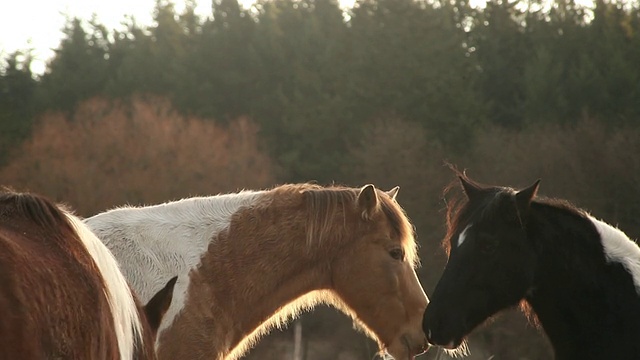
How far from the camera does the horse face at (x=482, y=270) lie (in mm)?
5445

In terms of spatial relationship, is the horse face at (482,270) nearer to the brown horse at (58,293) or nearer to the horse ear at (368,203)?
the horse ear at (368,203)

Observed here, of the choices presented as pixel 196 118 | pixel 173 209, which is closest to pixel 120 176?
pixel 196 118

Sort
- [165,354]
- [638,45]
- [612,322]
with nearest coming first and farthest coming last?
[612,322] < [165,354] < [638,45]

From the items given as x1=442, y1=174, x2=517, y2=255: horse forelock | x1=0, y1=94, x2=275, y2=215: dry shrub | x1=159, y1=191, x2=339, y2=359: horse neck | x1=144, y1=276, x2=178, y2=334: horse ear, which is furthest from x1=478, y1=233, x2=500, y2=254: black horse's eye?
x1=0, y1=94, x2=275, y2=215: dry shrub

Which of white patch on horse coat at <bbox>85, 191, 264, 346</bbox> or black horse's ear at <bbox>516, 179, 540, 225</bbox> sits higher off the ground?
black horse's ear at <bbox>516, 179, 540, 225</bbox>

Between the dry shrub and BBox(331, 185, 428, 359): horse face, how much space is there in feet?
62.5

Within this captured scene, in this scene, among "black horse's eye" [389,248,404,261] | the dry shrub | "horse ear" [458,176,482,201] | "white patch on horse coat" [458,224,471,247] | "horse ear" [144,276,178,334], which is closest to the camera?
"horse ear" [144,276,178,334]

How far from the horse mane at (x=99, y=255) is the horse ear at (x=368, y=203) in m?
3.21

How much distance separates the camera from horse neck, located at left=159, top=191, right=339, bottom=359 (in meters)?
6.17

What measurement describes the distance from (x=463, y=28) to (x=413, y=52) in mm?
3407

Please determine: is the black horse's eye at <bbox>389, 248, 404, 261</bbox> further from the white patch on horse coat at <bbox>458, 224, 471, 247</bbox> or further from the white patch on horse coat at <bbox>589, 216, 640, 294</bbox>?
the white patch on horse coat at <bbox>589, 216, 640, 294</bbox>

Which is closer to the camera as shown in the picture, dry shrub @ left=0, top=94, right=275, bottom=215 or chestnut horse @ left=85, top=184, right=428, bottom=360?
chestnut horse @ left=85, top=184, right=428, bottom=360

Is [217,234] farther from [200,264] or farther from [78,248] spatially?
[78,248]

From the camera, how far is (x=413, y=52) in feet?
110
